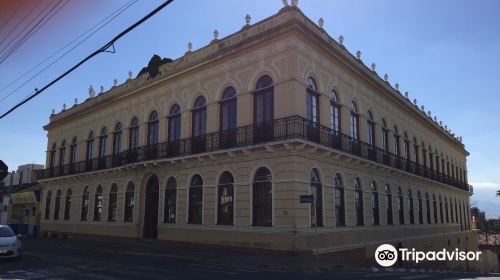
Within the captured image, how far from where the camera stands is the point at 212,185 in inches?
782

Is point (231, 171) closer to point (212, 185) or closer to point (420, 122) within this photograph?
point (212, 185)

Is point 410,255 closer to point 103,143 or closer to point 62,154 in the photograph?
point 103,143

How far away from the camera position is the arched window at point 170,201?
72.4 feet

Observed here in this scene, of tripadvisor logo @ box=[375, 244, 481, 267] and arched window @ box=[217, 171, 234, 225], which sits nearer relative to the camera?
arched window @ box=[217, 171, 234, 225]

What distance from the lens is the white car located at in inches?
579

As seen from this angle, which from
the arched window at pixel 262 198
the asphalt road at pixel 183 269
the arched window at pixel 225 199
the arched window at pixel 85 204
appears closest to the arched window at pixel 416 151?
the asphalt road at pixel 183 269

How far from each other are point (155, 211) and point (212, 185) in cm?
573

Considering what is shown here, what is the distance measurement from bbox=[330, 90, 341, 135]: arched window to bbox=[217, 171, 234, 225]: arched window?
557 centimetres

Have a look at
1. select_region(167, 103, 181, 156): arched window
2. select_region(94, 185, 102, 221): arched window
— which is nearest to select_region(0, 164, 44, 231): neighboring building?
select_region(94, 185, 102, 221): arched window

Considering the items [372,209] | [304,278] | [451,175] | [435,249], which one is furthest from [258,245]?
[451,175]

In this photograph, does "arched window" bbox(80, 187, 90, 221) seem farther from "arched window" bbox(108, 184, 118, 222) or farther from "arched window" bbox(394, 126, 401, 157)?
"arched window" bbox(394, 126, 401, 157)

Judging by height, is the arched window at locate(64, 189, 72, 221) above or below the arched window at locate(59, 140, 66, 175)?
below

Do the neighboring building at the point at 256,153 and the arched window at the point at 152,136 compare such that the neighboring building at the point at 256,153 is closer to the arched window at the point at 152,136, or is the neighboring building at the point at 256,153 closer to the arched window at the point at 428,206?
the arched window at the point at 152,136

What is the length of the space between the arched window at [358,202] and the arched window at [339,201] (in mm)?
1431
